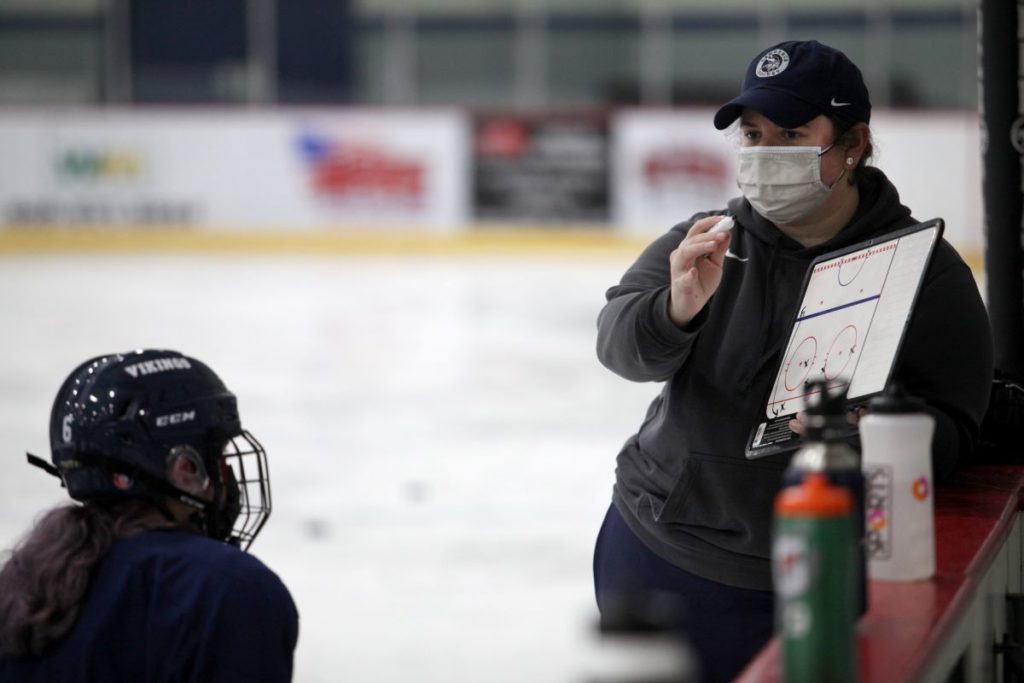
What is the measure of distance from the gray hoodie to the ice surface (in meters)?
0.29

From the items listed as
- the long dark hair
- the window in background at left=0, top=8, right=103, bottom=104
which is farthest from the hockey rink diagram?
the window in background at left=0, top=8, right=103, bottom=104

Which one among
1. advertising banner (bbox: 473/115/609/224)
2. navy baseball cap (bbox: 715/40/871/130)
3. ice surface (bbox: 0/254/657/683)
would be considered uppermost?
advertising banner (bbox: 473/115/609/224)

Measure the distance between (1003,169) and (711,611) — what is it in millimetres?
1242

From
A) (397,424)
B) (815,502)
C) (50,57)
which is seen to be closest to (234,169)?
(50,57)

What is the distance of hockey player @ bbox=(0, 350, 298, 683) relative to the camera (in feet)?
4.71

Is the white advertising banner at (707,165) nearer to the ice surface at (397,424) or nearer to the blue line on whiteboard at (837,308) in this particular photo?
the ice surface at (397,424)

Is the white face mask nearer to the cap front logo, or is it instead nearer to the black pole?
the cap front logo

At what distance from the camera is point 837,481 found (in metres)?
1.34

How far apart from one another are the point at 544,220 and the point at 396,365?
19.3ft

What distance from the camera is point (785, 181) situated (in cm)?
191

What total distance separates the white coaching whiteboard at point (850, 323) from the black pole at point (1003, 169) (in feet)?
3.30

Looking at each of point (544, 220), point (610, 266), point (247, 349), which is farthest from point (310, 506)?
point (544, 220)

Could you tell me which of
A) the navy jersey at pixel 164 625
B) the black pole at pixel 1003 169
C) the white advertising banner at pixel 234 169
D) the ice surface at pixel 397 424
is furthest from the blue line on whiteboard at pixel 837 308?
the white advertising banner at pixel 234 169

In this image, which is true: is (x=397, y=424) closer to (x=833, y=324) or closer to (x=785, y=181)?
(x=785, y=181)
